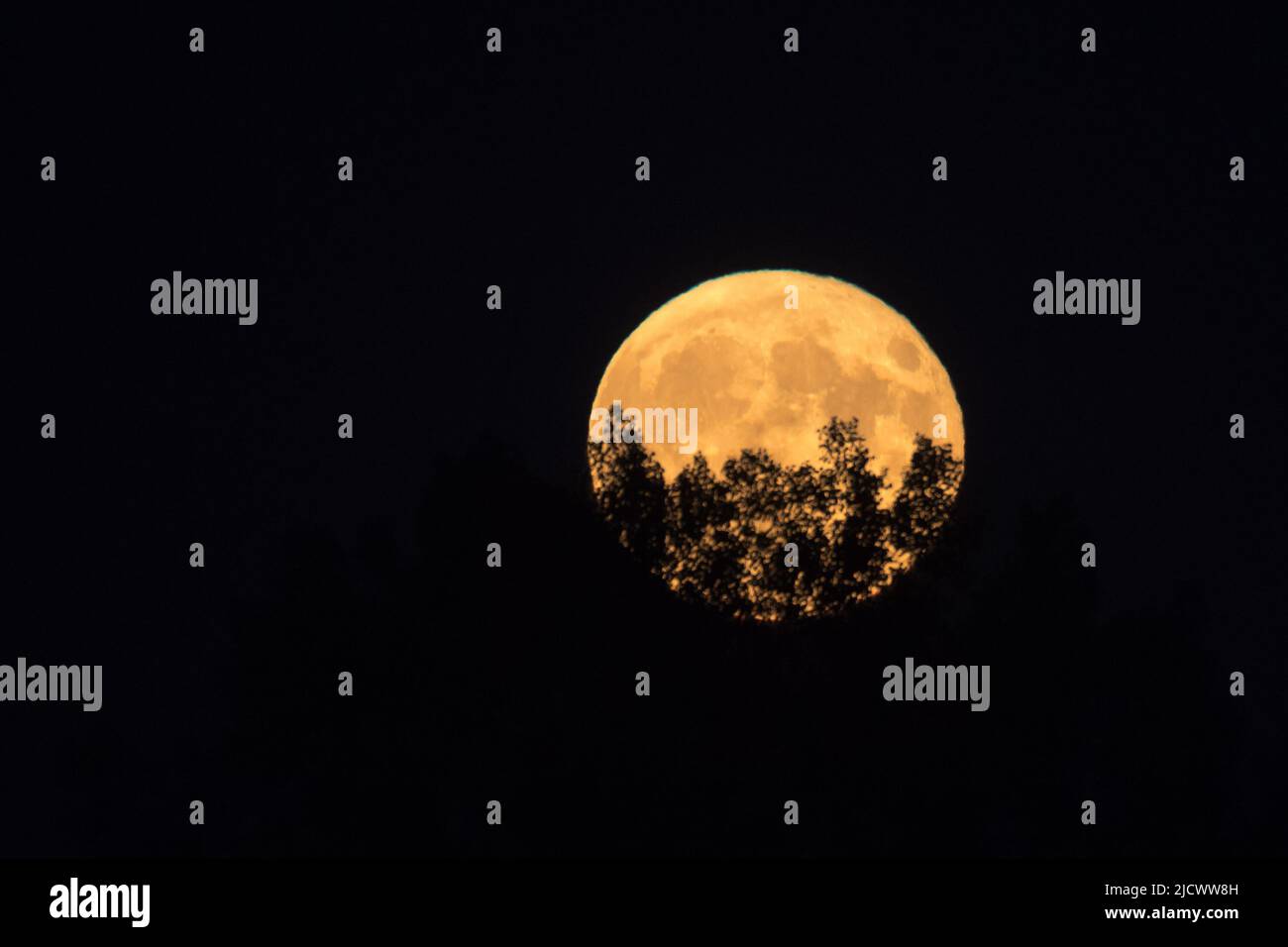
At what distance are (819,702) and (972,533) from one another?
569cm

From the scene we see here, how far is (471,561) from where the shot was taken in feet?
157

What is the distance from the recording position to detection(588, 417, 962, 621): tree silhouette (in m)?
43.0

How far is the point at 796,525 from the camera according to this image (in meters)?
43.1

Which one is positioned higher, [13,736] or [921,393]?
[921,393]

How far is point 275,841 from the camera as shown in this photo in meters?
45.1

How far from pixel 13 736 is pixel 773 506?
16042mm

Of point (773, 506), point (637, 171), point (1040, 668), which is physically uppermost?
point (637, 171)

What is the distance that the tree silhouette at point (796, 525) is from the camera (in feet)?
141
